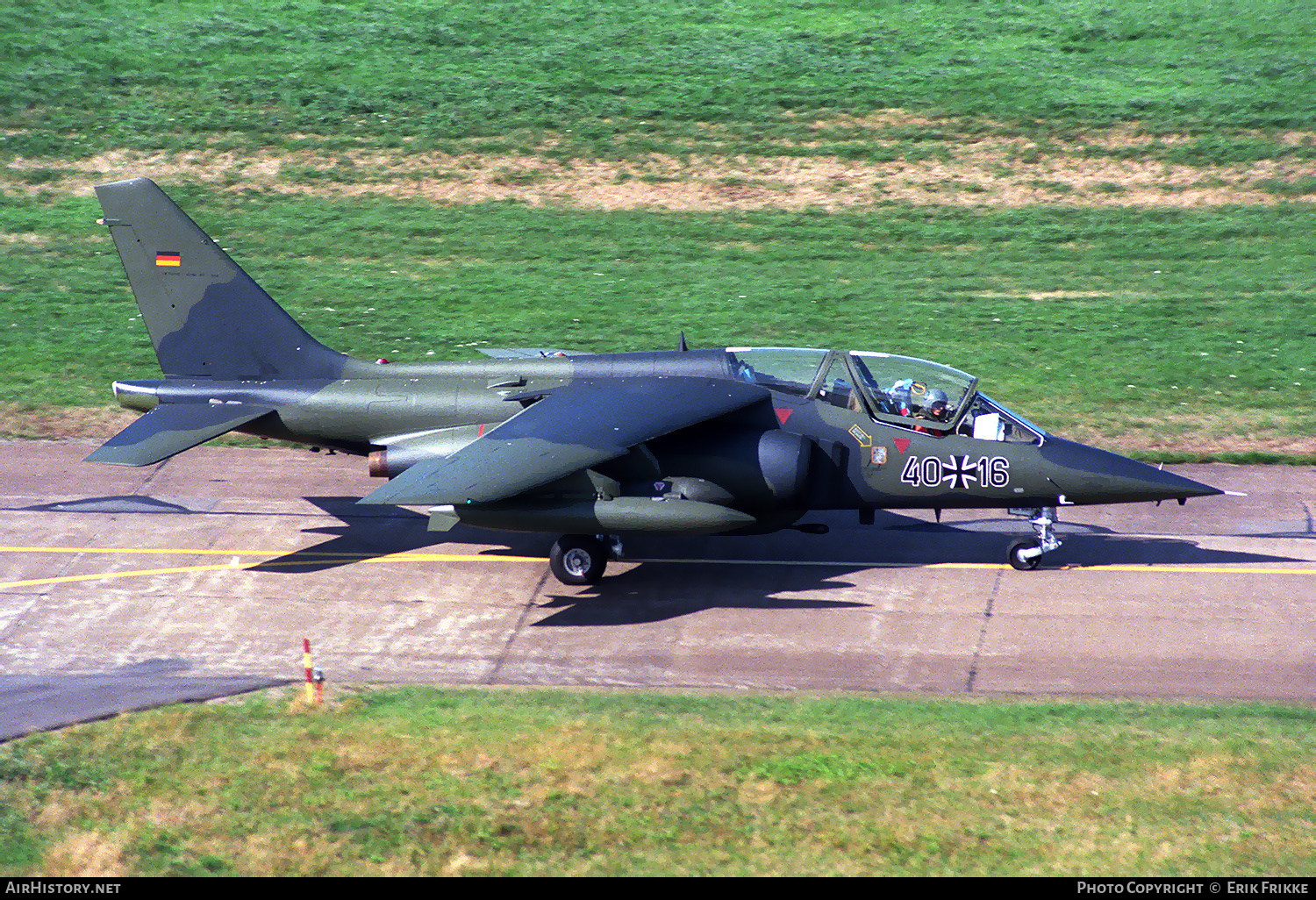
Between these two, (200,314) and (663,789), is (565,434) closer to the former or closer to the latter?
(663,789)

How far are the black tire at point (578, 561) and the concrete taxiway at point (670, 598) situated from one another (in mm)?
235

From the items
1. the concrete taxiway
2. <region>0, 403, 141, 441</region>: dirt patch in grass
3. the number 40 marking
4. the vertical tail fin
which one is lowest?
the concrete taxiway

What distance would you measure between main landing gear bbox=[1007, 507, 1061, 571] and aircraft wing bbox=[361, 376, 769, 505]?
398 centimetres

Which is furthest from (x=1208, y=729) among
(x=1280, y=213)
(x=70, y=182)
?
(x=70, y=182)

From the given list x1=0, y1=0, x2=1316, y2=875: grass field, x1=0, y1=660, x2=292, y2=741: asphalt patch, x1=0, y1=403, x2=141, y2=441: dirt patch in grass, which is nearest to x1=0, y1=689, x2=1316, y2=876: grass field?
x1=0, y1=0, x2=1316, y2=875: grass field

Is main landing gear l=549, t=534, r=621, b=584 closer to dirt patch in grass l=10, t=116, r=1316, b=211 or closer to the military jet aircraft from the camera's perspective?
the military jet aircraft

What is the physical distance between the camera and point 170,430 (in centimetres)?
1728

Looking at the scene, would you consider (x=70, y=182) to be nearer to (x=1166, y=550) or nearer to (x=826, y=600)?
(x=826, y=600)

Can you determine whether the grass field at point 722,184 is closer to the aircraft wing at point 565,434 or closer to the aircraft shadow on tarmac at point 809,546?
the aircraft shadow on tarmac at point 809,546

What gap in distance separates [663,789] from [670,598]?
534cm

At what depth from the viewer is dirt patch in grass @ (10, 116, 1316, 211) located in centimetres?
3372

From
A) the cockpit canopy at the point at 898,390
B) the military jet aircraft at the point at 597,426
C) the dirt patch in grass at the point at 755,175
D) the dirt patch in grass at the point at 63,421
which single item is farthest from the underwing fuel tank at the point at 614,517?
the dirt patch in grass at the point at 755,175

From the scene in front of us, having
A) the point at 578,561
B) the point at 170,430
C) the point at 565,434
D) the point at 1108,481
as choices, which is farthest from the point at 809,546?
the point at 170,430

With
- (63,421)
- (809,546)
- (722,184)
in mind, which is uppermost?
(722,184)
